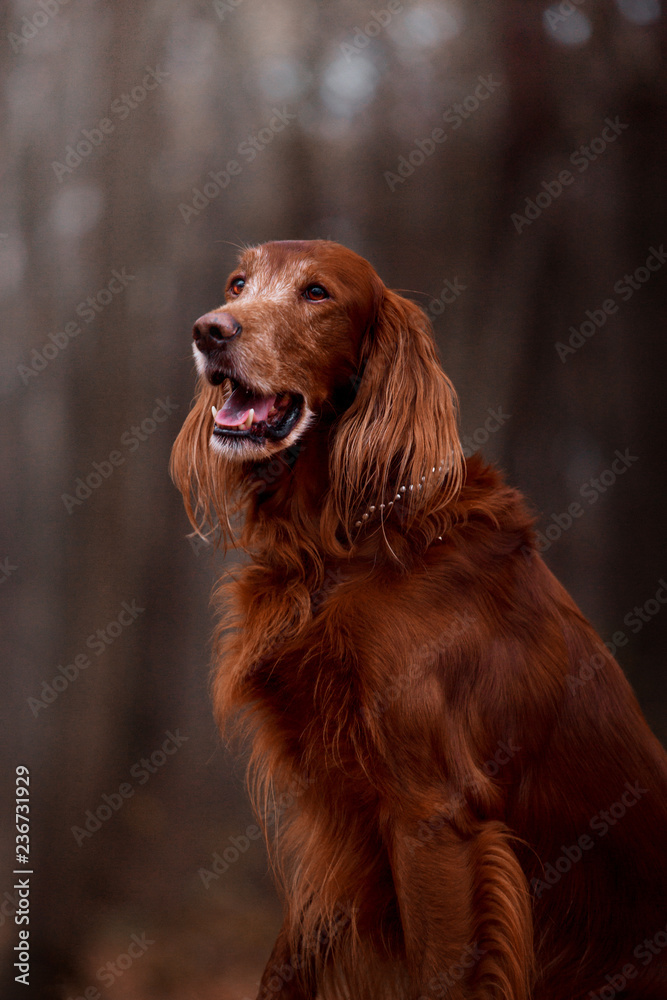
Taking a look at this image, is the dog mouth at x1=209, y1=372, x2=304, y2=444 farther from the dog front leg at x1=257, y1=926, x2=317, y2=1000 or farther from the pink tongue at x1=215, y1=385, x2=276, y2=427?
the dog front leg at x1=257, y1=926, x2=317, y2=1000

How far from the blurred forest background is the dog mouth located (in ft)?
3.77

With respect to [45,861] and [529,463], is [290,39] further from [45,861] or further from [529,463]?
[45,861]

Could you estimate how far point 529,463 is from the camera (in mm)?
3277

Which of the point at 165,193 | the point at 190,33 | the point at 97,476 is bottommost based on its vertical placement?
the point at 97,476

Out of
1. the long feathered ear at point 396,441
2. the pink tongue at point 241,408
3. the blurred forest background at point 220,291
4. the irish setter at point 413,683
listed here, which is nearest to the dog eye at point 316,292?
the irish setter at point 413,683

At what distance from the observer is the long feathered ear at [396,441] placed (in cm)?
208

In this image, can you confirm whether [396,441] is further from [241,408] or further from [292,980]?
[292,980]

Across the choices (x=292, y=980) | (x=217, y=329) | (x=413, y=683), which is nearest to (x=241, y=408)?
(x=217, y=329)

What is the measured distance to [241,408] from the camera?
2.11m

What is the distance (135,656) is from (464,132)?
2.17m

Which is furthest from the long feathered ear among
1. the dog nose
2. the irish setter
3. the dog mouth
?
the dog nose

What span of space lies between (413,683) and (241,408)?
0.73 meters

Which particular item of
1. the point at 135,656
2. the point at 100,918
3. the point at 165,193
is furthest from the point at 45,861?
the point at 165,193

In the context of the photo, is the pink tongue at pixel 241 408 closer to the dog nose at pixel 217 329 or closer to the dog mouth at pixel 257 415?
the dog mouth at pixel 257 415
